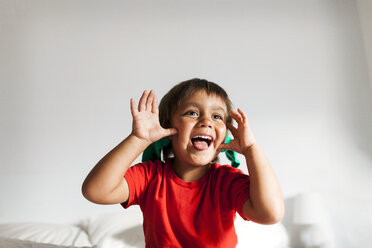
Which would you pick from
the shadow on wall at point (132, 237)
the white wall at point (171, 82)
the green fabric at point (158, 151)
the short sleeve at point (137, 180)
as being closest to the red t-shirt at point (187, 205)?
the short sleeve at point (137, 180)

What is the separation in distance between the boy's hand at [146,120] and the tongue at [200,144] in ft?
0.30

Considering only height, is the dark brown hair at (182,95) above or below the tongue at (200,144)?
above

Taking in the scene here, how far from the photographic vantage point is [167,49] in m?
1.95

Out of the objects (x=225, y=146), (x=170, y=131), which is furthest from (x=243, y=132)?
(x=170, y=131)

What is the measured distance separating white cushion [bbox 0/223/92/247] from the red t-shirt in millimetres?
694

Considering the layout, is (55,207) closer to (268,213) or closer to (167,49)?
(167,49)

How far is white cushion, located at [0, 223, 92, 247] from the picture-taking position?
1.43 metres

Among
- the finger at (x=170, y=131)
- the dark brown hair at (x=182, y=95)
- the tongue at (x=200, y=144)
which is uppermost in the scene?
the dark brown hair at (x=182, y=95)

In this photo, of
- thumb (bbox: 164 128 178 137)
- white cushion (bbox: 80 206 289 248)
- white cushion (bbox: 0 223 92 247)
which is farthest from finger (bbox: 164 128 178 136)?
white cushion (bbox: 0 223 92 247)

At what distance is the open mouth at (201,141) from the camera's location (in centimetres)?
87

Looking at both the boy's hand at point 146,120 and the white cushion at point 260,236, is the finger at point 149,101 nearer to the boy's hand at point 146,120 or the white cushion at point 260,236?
the boy's hand at point 146,120

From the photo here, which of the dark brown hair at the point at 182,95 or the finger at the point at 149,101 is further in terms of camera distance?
the dark brown hair at the point at 182,95

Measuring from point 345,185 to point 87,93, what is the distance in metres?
1.60

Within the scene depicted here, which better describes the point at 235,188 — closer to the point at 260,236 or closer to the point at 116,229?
the point at 260,236
